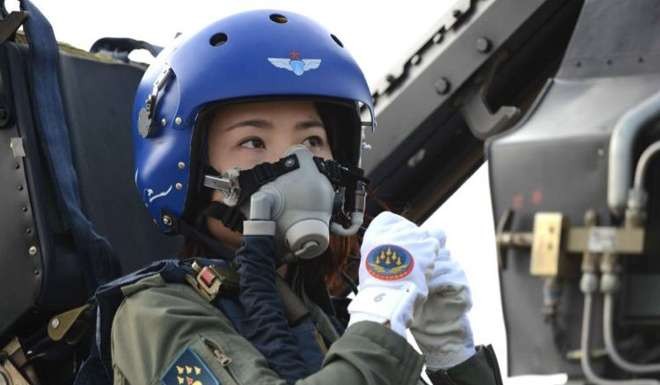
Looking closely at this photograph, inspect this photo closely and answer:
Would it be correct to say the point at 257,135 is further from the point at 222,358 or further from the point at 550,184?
the point at 550,184

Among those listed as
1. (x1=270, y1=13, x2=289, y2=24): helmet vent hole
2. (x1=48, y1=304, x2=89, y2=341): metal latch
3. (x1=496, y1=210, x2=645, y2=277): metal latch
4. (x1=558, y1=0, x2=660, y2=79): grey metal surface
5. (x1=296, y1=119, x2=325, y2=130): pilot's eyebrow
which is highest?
(x1=558, y1=0, x2=660, y2=79): grey metal surface

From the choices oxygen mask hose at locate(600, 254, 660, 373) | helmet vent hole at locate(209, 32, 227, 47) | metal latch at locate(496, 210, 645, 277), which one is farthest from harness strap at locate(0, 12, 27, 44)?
oxygen mask hose at locate(600, 254, 660, 373)

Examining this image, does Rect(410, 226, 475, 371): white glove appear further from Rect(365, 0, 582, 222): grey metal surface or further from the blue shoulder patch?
Rect(365, 0, 582, 222): grey metal surface

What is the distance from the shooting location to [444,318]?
316 cm

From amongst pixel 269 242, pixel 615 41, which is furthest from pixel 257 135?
pixel 615 41

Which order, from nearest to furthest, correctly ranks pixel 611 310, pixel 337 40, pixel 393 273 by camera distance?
pixel 611 310 → pixel 393 273 → pixel 337 40

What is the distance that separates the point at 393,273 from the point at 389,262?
27 mm

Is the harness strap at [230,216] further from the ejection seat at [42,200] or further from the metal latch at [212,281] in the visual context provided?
the ejection seat at [42,200]

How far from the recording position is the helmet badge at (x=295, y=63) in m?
3.30

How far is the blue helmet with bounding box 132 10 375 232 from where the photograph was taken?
3.27 m

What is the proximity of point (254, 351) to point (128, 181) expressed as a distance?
0.93m

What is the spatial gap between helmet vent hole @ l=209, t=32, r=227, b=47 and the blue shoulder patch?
0.81 meters

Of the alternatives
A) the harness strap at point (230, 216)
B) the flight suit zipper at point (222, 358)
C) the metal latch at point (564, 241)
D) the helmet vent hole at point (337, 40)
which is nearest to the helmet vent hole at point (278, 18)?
the helmet vent hole at point (337, 40)

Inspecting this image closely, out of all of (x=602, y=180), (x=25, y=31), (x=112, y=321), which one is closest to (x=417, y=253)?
(x=112, y=321)
